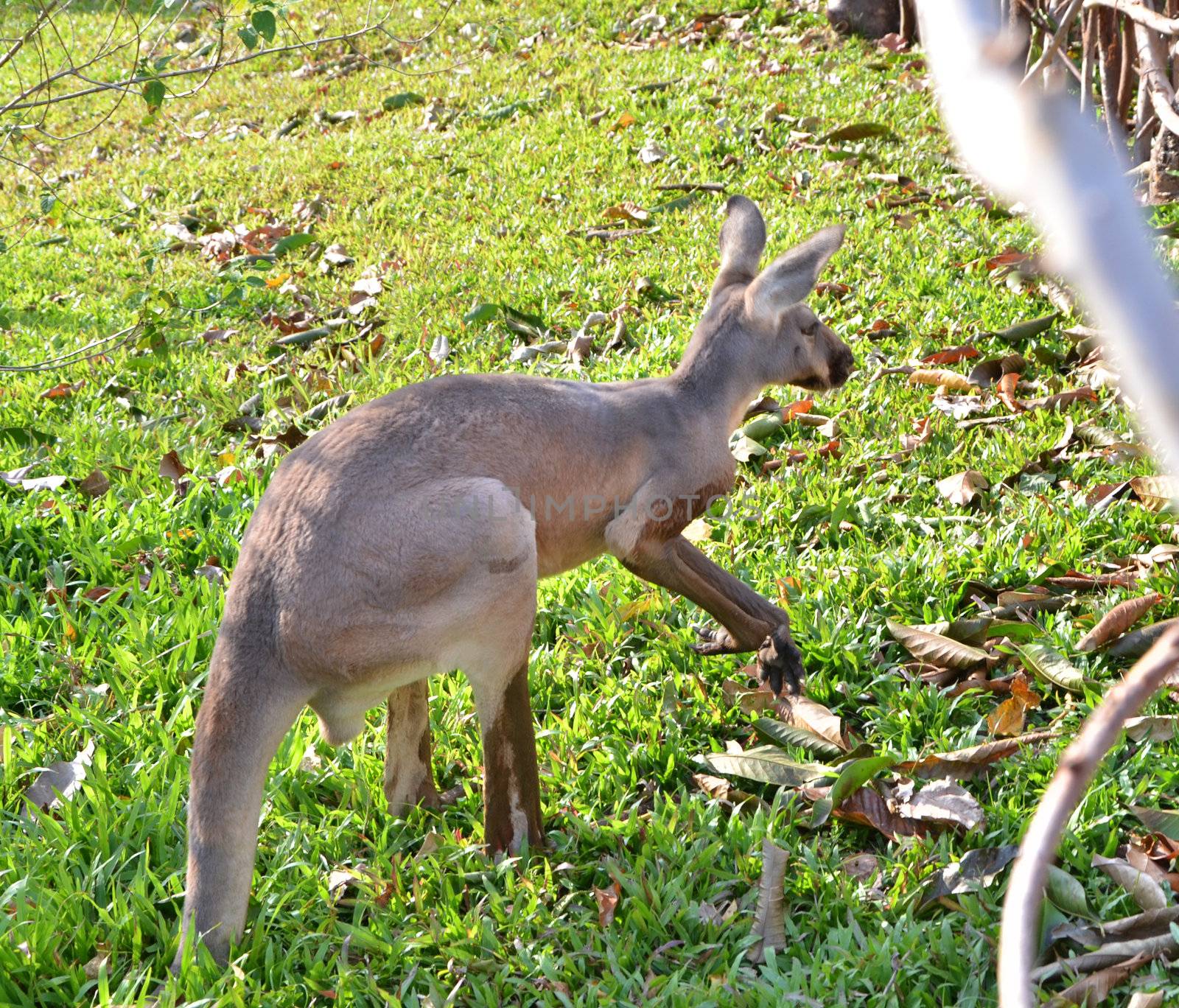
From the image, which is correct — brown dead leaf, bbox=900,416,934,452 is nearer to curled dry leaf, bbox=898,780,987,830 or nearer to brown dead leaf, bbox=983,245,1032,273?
brown dead leaf, bbox=983,245,1032,273

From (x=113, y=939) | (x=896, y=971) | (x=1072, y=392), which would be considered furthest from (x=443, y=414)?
(x=1072, y=392)

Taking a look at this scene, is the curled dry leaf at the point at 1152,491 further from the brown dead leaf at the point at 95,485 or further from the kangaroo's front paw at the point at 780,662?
the brown dead leaf at the point at 95,485

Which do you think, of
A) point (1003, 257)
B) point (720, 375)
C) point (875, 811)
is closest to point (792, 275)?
point (720, 375)

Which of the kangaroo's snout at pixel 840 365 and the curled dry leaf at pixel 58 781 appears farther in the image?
the kangaroo's snout at pixel 840 365

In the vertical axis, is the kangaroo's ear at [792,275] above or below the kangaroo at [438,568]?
above

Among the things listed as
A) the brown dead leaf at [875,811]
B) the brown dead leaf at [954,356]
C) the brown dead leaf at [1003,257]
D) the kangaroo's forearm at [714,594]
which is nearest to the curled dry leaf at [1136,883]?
the brown dead leaf at [875,811]

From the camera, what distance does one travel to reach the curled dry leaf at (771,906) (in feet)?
8.58

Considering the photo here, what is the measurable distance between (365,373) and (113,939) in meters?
3.43

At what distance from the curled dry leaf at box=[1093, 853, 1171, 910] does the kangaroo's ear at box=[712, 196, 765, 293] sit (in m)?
2.20

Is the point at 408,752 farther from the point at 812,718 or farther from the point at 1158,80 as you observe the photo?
the point at 1158,80

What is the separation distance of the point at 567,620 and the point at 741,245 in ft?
4.65

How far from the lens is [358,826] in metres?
3.10

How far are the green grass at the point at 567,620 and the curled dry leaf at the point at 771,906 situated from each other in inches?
1.3

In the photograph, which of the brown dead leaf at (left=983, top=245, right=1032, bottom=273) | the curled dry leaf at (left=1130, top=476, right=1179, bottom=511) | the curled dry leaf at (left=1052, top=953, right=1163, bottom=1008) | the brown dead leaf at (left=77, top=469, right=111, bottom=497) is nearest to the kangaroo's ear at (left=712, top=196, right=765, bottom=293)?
the curled dry leaf at (left=1130, top=476, right=1179, bottom=511)
